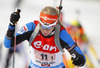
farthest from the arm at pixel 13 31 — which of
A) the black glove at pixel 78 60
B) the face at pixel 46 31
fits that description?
the black glove at pixel 78 60

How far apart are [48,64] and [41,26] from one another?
492 millimetres

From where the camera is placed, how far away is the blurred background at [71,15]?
137 inches

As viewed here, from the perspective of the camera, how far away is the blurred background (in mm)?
3490

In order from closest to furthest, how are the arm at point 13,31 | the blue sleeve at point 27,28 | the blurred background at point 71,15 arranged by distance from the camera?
the arm at point 13,31, the blue sleeve at point 27,28, the blurred background at point 71,15

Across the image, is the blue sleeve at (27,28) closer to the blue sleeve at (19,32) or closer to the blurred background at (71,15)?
the blue sleeve at (19,32)

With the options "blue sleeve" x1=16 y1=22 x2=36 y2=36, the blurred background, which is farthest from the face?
the blurred background

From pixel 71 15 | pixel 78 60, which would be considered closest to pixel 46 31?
pixel 78 60

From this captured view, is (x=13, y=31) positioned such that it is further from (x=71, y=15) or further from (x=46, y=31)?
(x=71, y=15)

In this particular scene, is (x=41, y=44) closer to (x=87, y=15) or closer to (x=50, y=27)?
(x=50, y=27)

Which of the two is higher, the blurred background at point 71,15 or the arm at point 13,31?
the blurred background at point 71,15

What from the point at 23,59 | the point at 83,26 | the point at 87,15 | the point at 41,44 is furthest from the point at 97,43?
the point at 41,44

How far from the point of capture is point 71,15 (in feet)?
13.9

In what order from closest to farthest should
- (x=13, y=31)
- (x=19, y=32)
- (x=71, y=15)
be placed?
(x=13, y=31) < (x=19, y=32) < (x=71, y=15)

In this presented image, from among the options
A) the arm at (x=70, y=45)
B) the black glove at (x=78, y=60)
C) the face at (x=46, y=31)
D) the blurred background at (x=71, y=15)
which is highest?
the blurred background at (x=71, y=15)
